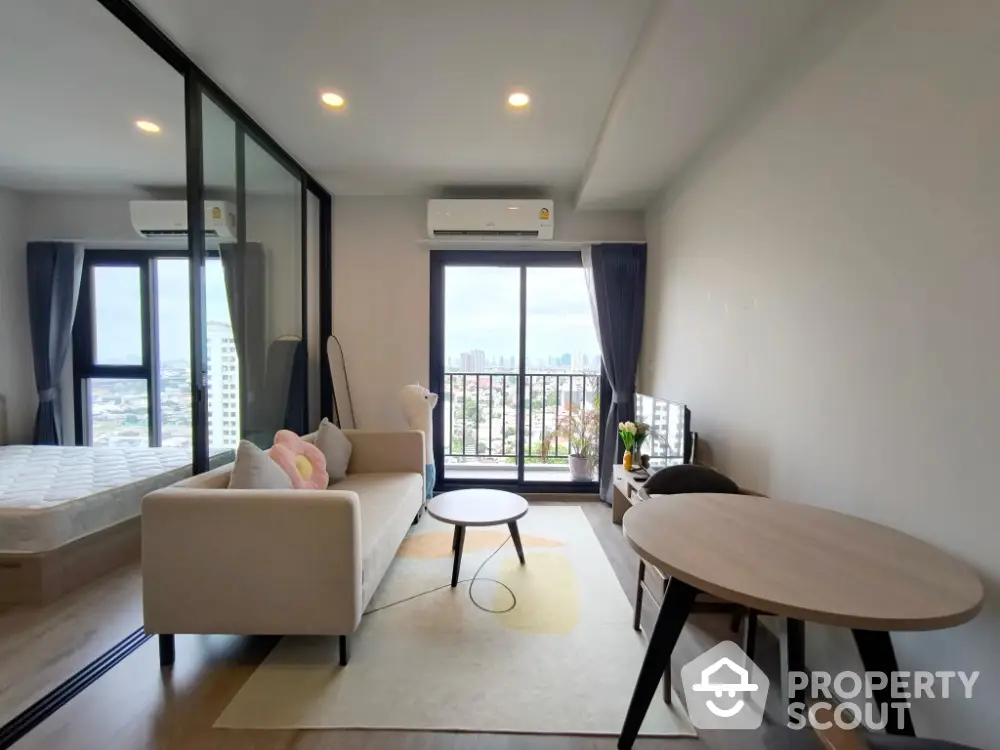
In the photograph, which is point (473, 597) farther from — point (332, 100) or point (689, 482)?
point (332, 100)

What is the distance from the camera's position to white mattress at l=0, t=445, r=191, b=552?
1989 millimetres

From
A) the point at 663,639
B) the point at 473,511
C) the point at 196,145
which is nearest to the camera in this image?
the point at 663,639

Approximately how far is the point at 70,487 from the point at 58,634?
82cm

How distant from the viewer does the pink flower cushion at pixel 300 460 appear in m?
2.14

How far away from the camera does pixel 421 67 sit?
2029 mm

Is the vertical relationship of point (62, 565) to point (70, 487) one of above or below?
below

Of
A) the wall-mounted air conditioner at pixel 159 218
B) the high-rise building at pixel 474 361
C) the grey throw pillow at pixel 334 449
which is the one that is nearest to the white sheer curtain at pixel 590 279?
the high-rise building at pixel 474 361

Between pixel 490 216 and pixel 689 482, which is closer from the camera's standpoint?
pixel 689 482

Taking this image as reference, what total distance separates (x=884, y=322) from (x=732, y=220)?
1145 millimetres

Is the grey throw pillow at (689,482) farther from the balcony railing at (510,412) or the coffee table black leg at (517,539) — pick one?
the balcony railing at (510,412)

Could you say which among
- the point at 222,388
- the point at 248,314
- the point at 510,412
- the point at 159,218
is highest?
the point at 159,218

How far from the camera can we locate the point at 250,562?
1592 mm

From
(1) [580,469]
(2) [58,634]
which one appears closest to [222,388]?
(2) [58,634]

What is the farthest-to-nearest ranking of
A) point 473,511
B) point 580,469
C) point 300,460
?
1. point 580,469
2. point 300,460
3. point 473,511
